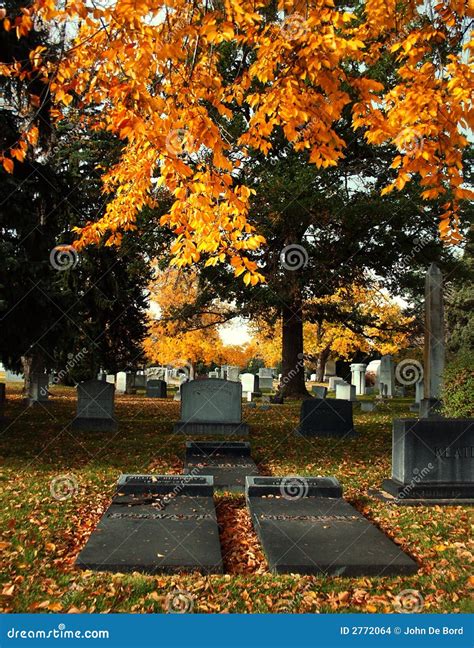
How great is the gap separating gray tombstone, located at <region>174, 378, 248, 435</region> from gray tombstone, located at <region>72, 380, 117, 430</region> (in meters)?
1.95

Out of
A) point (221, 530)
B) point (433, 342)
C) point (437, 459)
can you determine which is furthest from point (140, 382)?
point (221, 530)

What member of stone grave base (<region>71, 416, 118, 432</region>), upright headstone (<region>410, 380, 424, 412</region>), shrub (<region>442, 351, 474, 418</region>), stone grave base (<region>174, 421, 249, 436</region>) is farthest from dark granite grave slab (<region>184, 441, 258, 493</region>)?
upright headstone (<region>410, 380, 424, 412</region>)

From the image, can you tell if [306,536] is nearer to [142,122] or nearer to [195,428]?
[142,122]

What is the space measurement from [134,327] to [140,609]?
25.5 metres

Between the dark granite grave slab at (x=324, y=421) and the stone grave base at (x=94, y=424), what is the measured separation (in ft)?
16.0

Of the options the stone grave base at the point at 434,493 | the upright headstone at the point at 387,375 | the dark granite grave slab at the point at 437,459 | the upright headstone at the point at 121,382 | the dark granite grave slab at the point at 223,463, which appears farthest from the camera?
the upright headstone at the point at 121,382

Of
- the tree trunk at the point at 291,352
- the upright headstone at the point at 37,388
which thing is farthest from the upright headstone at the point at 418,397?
the upright headstone at the point at 37,388

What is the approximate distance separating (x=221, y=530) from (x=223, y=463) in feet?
10.4

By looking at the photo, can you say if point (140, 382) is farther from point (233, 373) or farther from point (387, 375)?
point (387, 375)

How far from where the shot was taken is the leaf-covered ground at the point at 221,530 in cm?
433

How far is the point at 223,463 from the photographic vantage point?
30.9ft

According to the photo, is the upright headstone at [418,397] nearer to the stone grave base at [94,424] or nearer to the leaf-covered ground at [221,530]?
the leaf-covered ground at [221,530]

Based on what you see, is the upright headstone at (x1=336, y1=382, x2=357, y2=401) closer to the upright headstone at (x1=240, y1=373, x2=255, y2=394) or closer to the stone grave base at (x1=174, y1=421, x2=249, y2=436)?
the upright headstone at (x1=240, y1=373, x2=255, y2=394)

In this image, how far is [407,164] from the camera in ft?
20.6
